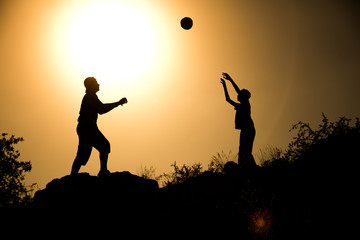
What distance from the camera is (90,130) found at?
20.6 feet

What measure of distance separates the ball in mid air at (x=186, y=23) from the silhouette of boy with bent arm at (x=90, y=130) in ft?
15.3

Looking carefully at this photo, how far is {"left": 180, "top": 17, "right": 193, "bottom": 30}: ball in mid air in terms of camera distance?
986 centimetres

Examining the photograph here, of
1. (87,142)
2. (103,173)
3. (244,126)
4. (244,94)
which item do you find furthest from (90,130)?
(244,94)

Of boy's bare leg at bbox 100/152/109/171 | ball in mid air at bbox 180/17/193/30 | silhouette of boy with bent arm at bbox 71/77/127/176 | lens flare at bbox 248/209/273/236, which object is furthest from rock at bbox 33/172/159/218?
ball in mid air at bbox 180/17/193/30

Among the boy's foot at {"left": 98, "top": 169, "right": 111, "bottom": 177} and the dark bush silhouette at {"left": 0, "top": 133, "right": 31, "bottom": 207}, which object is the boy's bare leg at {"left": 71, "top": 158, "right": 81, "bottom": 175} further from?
the dark bush silhouette at {"left": 0, "top": 133, "right": 31, "bottom": 207}

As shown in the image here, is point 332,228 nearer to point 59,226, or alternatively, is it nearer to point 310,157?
point 310,157

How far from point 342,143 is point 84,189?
6.45 metres

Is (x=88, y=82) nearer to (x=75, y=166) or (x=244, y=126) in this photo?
(x=75, y=166)

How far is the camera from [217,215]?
487cm

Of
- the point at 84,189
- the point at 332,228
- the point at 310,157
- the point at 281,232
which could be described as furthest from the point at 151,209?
the point at 310,157

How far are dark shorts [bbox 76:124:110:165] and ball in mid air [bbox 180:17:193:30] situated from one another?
5.51m

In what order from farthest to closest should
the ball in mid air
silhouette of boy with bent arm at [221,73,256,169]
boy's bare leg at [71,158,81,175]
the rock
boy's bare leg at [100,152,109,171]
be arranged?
the ball in mid air → silhouette of boy with bent arm at [221,73,256,169] → boy's bare leg at [100,152,109,171] → boy's bare leg at [71,158,81,175] → the rock

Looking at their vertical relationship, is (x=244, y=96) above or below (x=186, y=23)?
below

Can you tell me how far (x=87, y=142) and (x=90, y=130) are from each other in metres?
0.29
